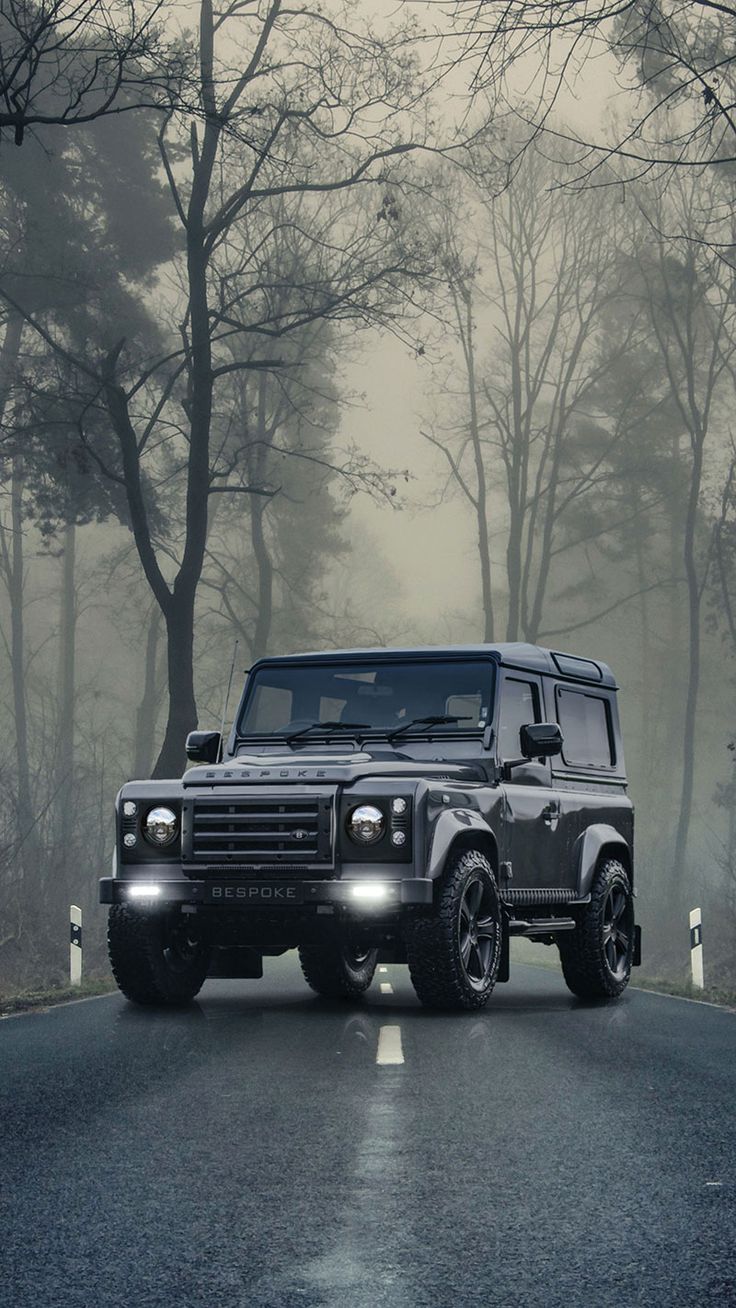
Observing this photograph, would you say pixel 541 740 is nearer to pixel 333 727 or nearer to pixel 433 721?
pixel 433 721

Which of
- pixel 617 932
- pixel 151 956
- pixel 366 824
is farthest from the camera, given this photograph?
pixel 617 932

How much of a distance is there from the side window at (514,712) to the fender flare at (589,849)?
1112mm

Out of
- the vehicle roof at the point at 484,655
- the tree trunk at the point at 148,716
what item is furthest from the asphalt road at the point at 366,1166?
the tree trunk at the point at 148,716

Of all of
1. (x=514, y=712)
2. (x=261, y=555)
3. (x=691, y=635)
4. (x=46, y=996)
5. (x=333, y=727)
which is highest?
(x=261, y=555)

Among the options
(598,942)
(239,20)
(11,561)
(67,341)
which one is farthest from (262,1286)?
(11,561)

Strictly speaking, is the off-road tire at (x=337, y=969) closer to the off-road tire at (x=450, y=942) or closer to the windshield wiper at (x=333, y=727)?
the windshield wiper at (x=333, y=727)

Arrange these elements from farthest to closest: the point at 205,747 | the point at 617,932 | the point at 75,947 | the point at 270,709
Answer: the point at 75,947 < the point at 617,932 < the point at 270,709 < the point at 205,747

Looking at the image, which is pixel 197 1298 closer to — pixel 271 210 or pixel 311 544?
pixel 271 210

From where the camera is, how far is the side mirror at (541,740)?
1129 cm

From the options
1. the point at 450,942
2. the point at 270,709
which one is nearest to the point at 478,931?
the point at 450,942

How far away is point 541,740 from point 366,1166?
564 centimetres

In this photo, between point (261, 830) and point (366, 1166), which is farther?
point (261, 830)

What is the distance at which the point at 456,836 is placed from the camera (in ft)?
34.9

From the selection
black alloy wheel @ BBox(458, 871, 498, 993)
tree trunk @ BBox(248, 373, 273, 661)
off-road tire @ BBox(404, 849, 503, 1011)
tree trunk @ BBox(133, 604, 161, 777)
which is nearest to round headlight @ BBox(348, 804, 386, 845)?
off-road tire @ BBox(404, 849, 503, 1011)
